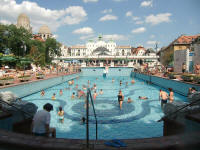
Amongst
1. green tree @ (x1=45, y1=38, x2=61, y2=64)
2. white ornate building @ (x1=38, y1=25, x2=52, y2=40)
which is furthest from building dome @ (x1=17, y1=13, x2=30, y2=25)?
green tree @ (x1=45, y1=38, x2=61, y2=64)

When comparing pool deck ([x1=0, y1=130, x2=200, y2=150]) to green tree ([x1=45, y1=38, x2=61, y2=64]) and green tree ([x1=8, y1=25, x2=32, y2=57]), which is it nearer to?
green tree ([x1=8, y1=25, x2=32, y2=57])

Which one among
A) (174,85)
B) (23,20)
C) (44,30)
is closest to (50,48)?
(23,20)

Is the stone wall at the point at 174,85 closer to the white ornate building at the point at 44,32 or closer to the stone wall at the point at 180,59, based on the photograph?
the stone wall at the point at 180,59

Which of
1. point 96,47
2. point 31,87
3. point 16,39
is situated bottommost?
point 31,87

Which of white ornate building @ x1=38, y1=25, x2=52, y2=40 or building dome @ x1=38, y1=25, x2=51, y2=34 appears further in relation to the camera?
building dome @ x1=38, y1=25, x2=51, y2=34

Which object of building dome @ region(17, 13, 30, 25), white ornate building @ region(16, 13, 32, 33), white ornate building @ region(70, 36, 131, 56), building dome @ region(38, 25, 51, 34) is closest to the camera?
white ornate building @ region(16, 13, 32, 33)

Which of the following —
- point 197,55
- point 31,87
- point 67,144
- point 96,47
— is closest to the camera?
point 67,144

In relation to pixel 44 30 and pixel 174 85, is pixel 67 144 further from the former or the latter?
pixel 44 30

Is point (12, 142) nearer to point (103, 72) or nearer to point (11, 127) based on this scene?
point (11, 127)

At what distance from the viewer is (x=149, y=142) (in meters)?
3.06

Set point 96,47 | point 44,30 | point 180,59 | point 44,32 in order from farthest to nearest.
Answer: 1. point 96,47
2. point 44,30
3. point 44,32
4. point 180,59

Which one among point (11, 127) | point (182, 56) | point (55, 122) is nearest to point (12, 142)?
point (11, 127)

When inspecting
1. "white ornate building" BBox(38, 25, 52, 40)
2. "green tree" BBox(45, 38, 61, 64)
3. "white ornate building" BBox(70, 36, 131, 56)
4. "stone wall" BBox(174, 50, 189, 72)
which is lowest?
"stone wall" BBox(174, 50, 189, 72)

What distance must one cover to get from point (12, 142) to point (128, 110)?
8946 mm
